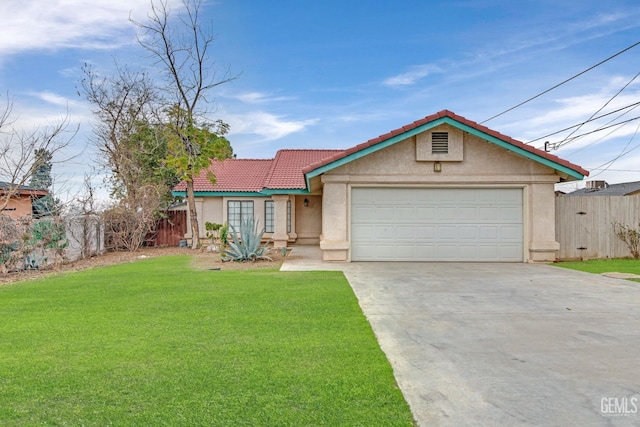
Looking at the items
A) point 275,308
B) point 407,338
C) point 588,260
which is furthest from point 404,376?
point 588,260

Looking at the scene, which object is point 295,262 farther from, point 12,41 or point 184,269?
point 12,41

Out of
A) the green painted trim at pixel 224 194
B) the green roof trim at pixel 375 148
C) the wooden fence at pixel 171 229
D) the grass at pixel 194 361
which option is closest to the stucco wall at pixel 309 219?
the green painted trim at pixel 224 194

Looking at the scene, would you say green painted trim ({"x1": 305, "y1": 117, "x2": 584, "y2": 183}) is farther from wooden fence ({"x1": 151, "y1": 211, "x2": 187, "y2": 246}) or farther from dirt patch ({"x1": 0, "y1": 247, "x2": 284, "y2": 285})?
wooden fence ({"x1": 151, "y1": 211, "x2": 187, "y2": 246})

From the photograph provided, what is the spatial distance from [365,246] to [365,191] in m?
1.78

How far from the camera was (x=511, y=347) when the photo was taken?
5.25 metres

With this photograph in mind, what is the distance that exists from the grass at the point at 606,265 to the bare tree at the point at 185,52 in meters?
15.7

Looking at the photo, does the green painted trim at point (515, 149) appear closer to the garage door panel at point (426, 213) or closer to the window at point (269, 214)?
the garage door panel at point (426, 213)

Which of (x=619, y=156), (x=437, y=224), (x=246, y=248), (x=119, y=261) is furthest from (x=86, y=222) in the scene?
(x=619, y=156)

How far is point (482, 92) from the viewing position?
22.7 m

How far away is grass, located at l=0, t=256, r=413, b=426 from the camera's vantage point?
11.6 feet

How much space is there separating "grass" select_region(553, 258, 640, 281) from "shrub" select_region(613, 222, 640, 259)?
45 cm

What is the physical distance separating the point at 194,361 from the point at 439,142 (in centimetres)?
1090

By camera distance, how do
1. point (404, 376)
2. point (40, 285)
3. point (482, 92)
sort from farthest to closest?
point (482, 92) < point (40, 285) < point (404, 376)

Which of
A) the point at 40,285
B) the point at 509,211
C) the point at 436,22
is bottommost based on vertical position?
the point at 40,285
